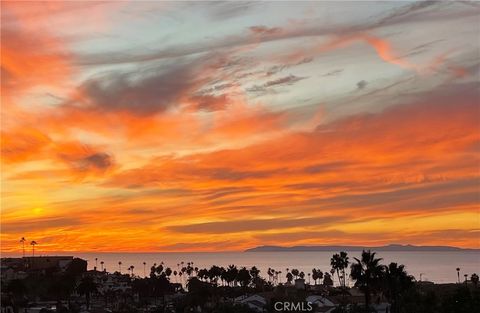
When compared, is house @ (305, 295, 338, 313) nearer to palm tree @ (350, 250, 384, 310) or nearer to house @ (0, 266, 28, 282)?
palm tree @ (350, 250, 384, 310)

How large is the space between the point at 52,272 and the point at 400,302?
111275mm

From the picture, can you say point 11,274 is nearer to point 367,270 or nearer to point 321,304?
point 321,304

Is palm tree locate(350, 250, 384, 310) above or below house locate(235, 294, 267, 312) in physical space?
above

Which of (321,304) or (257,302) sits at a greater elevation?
(257,302)

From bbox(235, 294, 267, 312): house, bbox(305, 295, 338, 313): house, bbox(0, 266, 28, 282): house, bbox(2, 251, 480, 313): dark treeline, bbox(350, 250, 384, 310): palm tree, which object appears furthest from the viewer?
bbox(0, 266, 28, 282): house

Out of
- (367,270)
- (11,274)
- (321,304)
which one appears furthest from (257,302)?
(11,274)

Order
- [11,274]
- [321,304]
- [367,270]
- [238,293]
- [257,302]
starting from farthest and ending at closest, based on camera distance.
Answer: [11,274] < [238,293] < [257,302] < [321,304] < [367,270]

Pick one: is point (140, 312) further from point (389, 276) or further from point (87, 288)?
point (389, 276)

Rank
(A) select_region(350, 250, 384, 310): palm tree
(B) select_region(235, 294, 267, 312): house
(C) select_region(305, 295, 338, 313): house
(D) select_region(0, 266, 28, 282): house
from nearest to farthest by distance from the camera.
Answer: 1. (A) select_region(350, 250, 384, 310): palm tree
2. (C) select_region(305, 295, 338, 313): house
3. (B) select_region(235, 294, 267, 312): house
4. (D) select_region(0, 266, 28, 282): house

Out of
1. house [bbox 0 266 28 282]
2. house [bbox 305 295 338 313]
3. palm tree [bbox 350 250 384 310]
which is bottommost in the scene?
house [bbox 305 295 338 313]

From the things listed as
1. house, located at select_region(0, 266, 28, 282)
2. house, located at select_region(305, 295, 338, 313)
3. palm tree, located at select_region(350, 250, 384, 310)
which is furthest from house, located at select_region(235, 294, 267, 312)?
house, located at select_region(0, 266, 28, 282)

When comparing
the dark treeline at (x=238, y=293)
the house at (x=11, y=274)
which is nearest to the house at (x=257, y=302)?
the dark treeline at (x=238, y=293)

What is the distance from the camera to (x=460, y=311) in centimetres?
6050

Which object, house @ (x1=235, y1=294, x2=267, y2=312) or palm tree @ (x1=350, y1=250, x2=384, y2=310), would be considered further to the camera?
house @ (x1=235, y1=294, x2=267, y2=312)
